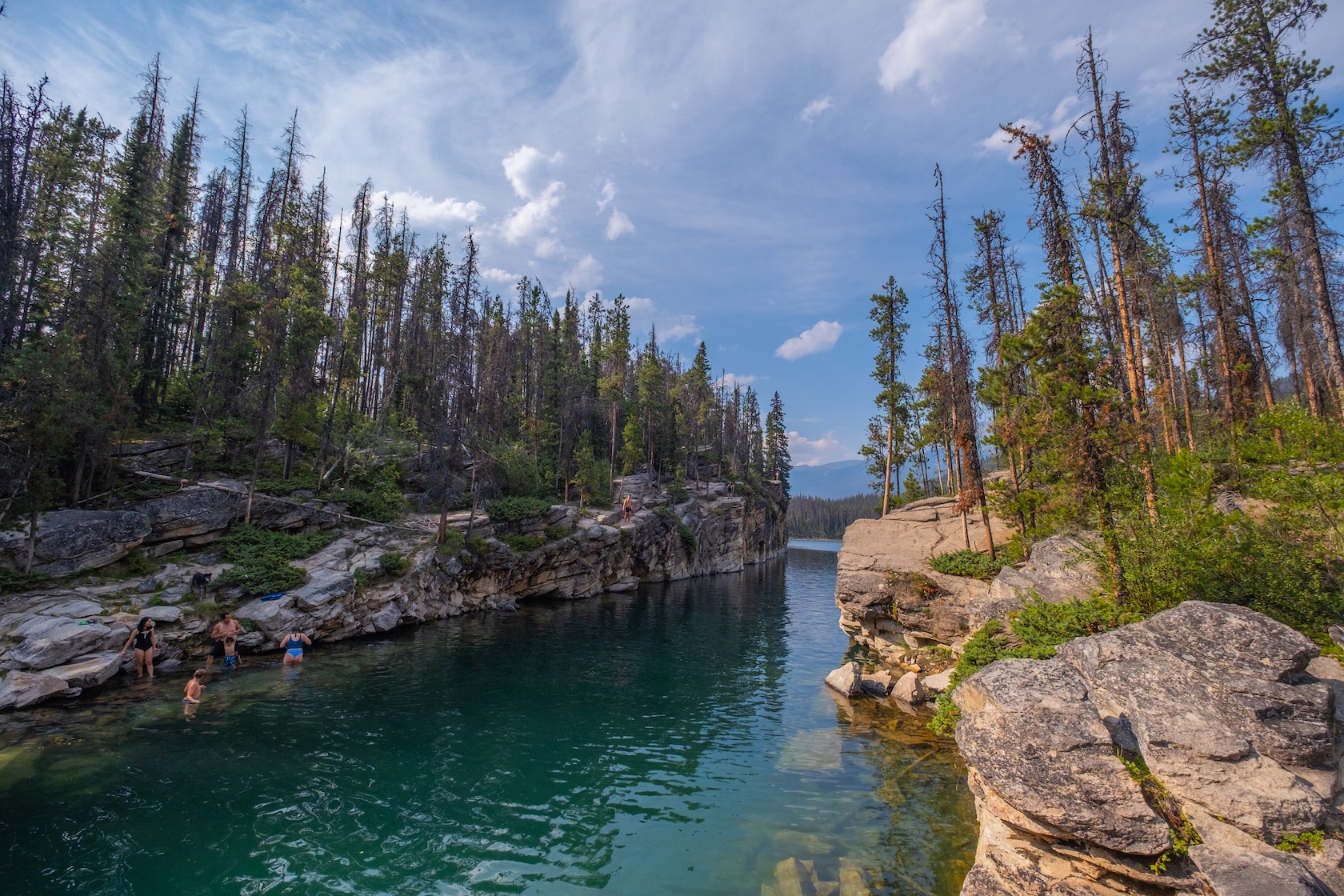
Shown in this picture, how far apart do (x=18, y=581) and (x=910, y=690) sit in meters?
30.1

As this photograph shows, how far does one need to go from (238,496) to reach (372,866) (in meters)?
24.3

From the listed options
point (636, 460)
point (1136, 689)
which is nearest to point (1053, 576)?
point (1136, 689)

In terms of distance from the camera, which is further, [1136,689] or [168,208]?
[168,208]

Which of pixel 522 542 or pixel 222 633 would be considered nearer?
pixel 222 633

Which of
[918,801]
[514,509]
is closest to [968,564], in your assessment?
[918,801]

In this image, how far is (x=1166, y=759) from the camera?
676 centimetres

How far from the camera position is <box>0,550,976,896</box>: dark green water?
8.33 meters

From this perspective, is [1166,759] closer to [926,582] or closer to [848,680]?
[926,582]

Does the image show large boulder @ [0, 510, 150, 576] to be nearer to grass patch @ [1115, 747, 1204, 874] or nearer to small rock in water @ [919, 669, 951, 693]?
small rock in water @ [919, 669, 951, 693]

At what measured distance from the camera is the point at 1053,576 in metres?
12.7

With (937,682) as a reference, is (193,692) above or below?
above

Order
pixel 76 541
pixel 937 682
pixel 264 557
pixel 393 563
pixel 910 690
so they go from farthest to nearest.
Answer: pixel 393 563, pixel 264 557, pixel 76 541, pixel 910 690, pixel 937 682

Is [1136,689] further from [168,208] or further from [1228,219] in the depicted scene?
[168,208]

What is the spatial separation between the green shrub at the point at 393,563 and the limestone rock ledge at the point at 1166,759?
89.6 ft
